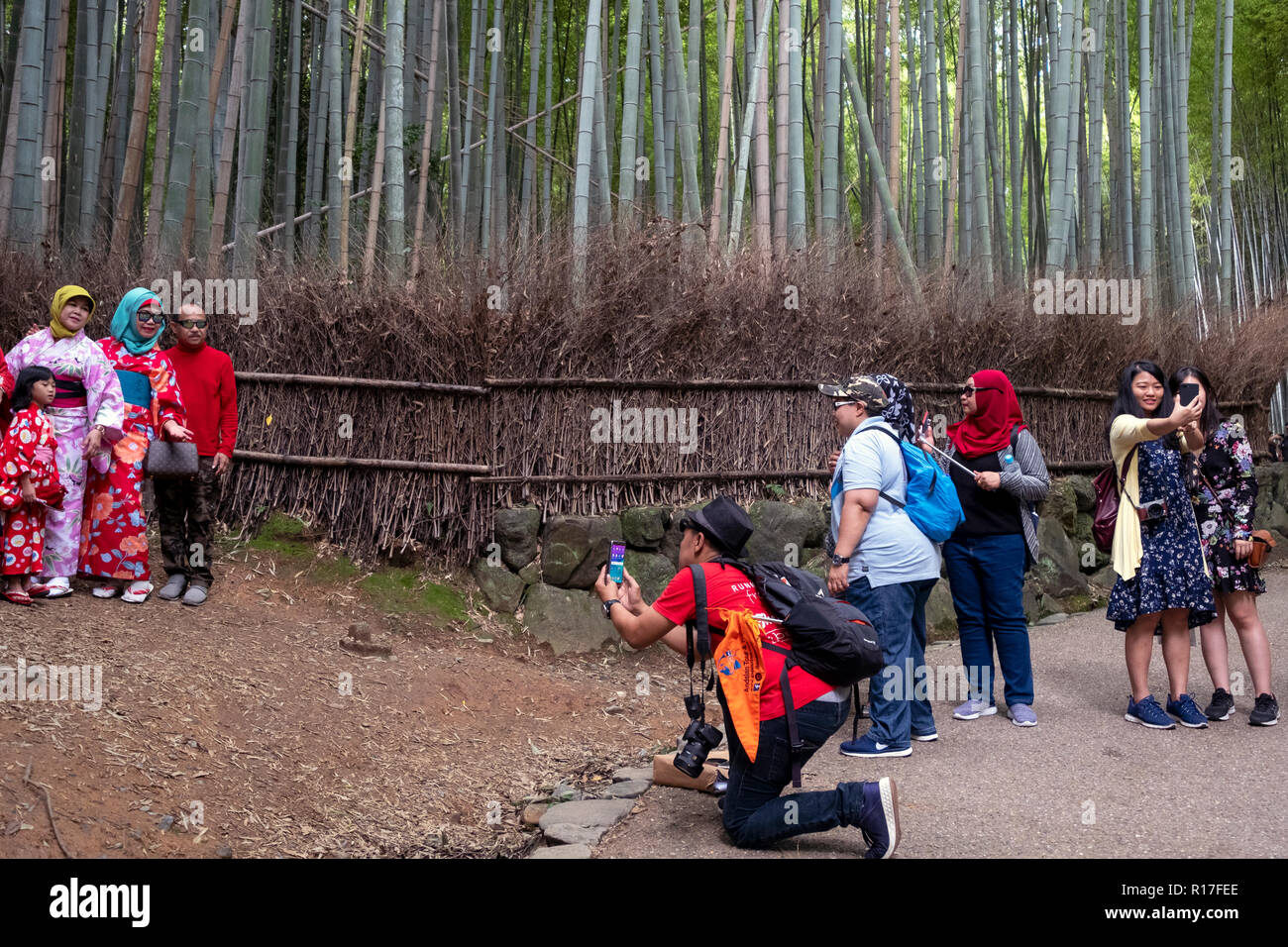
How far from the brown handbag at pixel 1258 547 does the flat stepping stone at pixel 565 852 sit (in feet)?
9.80

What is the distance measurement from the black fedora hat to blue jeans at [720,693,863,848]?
44 centimetres

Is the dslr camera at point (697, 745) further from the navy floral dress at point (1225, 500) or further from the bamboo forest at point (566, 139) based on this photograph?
the bamboo forest at point (566, 139)

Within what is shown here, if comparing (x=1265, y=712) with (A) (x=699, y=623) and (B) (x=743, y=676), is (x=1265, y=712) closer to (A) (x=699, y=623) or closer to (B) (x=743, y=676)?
(B) (x=743, y=676)

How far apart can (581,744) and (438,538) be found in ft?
6.20

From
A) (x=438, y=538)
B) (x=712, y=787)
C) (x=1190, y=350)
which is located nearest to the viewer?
(x=712, y=787)

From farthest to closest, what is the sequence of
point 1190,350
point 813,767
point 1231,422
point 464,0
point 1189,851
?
point 464,0, point 1190,350, point 1231,422, point 813,767, point 1189,851

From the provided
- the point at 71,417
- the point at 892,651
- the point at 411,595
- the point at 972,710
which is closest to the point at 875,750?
the point at 892,651

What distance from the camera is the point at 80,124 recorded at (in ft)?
26.2

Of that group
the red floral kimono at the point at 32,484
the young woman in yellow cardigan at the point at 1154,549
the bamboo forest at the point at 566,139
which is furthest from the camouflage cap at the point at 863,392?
the red floral kimono at the point at 32,484

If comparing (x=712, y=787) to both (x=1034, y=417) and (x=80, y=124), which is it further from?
(x=80, y=124)

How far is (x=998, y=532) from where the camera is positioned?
461cm

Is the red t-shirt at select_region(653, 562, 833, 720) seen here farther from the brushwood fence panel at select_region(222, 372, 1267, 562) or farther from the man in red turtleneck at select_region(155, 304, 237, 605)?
the brushwood fence panel at select_region(222, 372, 1267, 562)

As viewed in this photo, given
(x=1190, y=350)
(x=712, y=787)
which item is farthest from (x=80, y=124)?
(x=1190, y=350)

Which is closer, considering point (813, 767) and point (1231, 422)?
point (813, 767)
